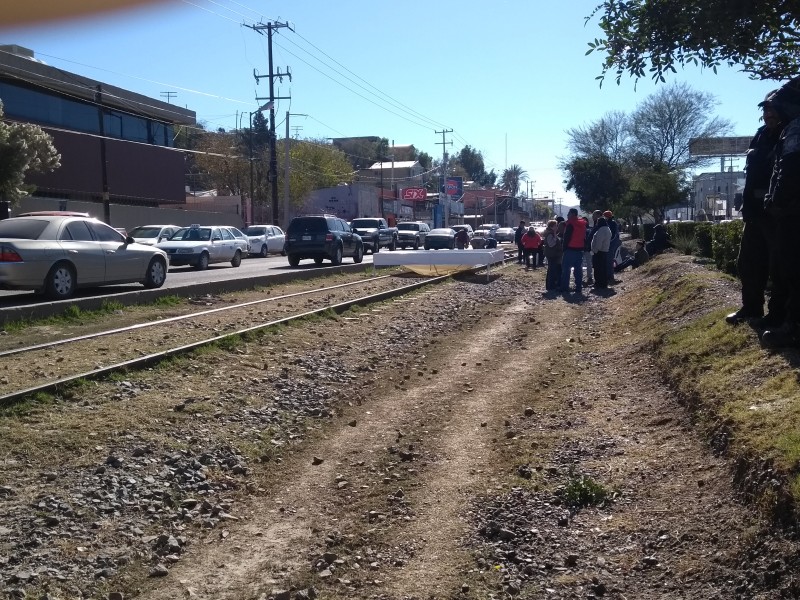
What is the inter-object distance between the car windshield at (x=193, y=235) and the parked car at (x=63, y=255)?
1052 centimetres

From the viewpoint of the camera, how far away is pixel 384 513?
5.98 metres

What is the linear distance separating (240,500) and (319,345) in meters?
5.54

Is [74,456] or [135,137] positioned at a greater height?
[135,137]

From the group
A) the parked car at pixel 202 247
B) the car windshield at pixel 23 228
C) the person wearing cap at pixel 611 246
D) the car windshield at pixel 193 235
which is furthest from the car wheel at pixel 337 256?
the car windshield at pixel 23 228

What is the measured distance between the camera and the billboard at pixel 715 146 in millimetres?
53353

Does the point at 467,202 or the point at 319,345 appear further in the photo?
the point at 467,202

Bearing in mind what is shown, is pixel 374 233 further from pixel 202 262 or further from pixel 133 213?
pixel 202 262

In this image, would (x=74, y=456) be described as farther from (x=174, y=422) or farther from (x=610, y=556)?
(x=610, y=556)

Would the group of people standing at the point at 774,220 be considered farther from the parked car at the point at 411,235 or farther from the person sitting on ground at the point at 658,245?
the parked car at the point at 411,235

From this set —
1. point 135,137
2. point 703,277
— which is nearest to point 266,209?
point 135,137

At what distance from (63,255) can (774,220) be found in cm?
1148

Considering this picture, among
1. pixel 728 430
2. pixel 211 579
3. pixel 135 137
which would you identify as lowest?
pixel 211 579

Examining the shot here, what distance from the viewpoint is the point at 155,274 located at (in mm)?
17750

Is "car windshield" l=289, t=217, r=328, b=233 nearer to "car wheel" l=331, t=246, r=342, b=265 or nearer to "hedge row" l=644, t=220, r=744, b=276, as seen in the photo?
"car wheel" l=331, t=246, r=342, b=265
